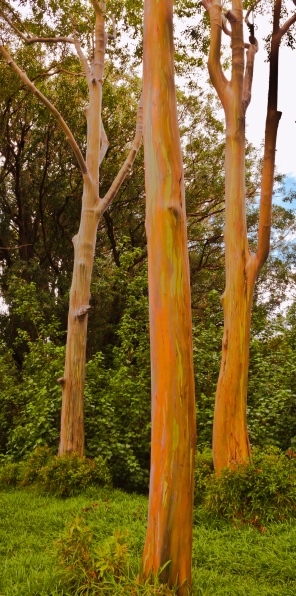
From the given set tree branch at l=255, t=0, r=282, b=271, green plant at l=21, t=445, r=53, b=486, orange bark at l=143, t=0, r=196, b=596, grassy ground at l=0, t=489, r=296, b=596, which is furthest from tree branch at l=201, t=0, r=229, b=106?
green plant at l=21, t=445, r=53, b=486

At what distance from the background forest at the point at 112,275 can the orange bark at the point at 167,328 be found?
16.2 feet

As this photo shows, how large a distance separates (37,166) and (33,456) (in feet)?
28.2

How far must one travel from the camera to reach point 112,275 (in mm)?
13062

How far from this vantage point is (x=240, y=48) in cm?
702

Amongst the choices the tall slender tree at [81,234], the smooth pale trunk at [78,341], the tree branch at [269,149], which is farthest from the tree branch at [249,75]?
the smooth pale trunk at [78,341]

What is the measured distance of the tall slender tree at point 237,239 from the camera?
6.20 metres

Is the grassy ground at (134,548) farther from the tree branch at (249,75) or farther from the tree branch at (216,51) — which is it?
the tree branch at (216,51)

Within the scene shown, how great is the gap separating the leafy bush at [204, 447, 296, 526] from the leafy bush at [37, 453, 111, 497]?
7.17 ft

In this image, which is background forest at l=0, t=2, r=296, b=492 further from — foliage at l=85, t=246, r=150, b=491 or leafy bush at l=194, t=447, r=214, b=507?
leafy bush at l=194, t=447, r=214, b=507

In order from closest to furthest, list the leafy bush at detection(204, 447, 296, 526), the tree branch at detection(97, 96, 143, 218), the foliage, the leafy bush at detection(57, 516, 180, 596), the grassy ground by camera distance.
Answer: the leafy bush at detection(57, 516, 180, 596), the grassy ground, the leafy bush at detection(204, 447, 296, 526), the foliage, the tree branch at detection(97, 96, 143, 218)

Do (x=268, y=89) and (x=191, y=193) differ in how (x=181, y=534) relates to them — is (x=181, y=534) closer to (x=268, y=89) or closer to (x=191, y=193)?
(x=268, y=89)

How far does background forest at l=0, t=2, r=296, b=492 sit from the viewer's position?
345 inches

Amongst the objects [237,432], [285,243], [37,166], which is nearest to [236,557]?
[237,432]

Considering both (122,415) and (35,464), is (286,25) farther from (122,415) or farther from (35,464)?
(35,464)
